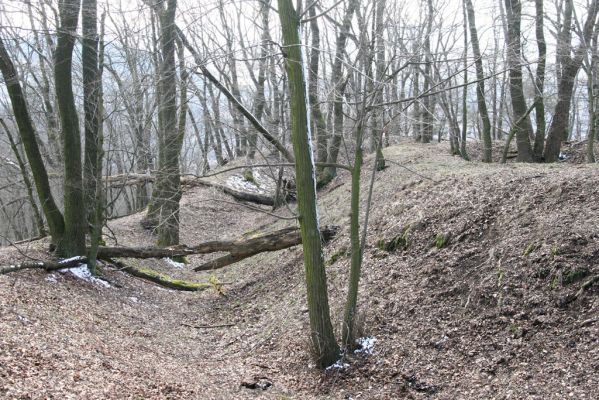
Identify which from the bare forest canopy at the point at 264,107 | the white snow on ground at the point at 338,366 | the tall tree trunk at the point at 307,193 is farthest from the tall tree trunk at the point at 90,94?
the white snow on ground at the point at 338,366

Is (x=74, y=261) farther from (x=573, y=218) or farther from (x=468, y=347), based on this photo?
(x=573, y=218)

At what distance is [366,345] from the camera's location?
6.88m

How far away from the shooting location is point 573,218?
6.95 metres

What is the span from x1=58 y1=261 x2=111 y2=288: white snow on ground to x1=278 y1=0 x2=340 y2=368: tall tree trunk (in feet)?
16.2

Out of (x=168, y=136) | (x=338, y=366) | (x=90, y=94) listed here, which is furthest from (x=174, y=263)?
(x=338, y=366)

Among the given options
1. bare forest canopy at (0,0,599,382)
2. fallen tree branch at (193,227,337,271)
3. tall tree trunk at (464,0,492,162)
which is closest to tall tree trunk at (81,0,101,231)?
bare forest canopy at (0,0,599,382)

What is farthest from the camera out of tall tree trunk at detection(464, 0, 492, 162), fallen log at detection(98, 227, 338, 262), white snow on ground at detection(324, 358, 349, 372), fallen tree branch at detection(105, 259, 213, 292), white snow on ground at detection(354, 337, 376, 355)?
tall tree trunk at detection(464, 0, 492, 162)

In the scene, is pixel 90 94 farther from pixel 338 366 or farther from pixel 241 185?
pixel 241 185

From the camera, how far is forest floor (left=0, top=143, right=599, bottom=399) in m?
5.35

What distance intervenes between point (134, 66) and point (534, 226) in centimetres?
881

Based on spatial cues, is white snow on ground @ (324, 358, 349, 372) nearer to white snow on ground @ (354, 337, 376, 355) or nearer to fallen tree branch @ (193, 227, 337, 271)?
white snow on ground @ (354, 337, 376, 355)

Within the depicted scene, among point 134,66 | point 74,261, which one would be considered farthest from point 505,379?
point 134,66

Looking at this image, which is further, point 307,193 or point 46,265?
point 46,265

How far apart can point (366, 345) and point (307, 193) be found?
2.26 metres
